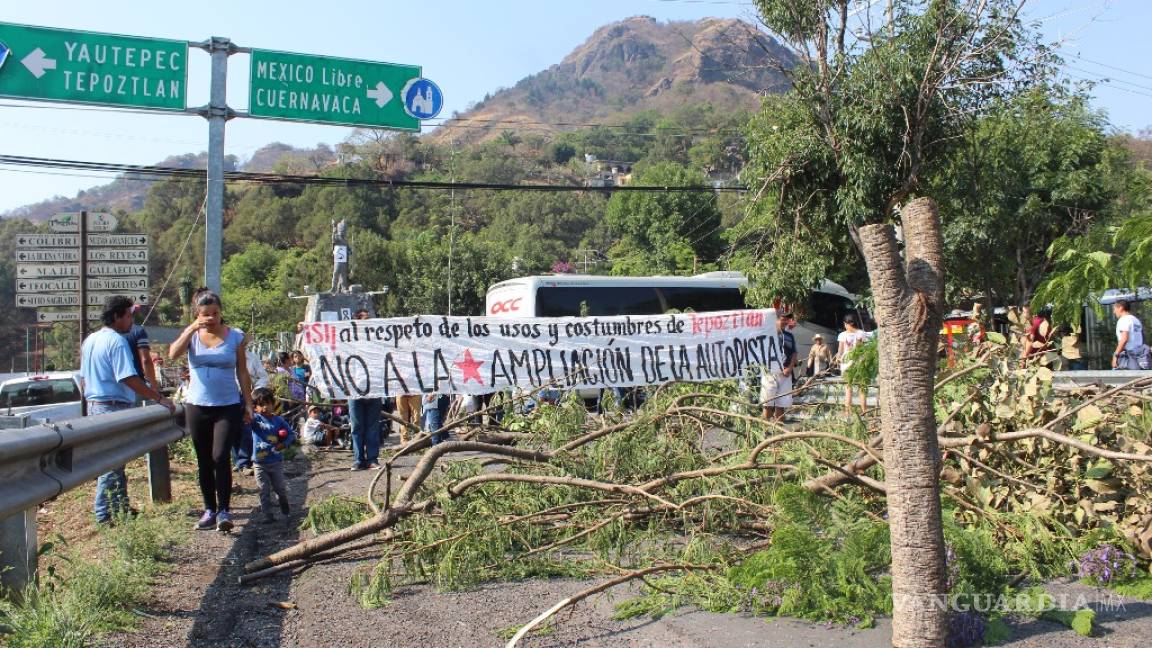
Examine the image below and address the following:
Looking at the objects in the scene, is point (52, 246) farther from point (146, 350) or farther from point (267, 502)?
point (267, 502)

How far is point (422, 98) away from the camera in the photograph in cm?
1217

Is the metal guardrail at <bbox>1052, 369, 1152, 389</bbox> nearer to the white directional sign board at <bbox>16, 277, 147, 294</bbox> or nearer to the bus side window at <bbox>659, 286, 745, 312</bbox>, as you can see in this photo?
the white directional sign board at <bbox>16, 277, 147, 294</bbox>

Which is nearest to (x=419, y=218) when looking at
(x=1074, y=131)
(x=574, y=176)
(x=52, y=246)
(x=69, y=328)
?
(x=69, y=328)

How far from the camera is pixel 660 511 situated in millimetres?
5379

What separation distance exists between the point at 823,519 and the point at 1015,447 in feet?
4.32

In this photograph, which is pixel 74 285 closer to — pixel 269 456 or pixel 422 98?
pixel 422 98

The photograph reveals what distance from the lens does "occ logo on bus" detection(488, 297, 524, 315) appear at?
66.6 feet

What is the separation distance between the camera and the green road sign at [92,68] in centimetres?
1052

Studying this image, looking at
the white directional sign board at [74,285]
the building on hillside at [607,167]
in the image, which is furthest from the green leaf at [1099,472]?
the building on hillside at [607,167]

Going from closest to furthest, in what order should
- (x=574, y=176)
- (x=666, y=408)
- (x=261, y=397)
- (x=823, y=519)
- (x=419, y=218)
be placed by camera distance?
1. (x=823, y=519)
2. (x=666, y=408)
3. (x=261, y=397)
4. (x=419, y=218)
5. (x=574, y=176)

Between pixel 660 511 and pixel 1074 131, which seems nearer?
pixel 660 511

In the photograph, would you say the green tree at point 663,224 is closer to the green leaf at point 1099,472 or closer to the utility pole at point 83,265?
the utility pole at point 83,265

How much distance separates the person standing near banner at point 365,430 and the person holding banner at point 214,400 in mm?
2717

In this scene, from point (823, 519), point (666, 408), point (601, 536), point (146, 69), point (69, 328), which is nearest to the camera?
point (823, 519)
